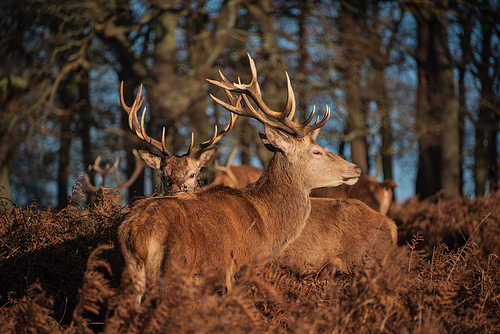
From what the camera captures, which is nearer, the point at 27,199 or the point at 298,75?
the point at 298,75

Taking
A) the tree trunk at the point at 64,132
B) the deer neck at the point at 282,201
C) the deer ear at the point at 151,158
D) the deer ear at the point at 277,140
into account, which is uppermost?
the deer ear at the point at 277,140

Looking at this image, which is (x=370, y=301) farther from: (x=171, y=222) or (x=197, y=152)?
(x=197, y=152)

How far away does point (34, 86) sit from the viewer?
41.7 ft

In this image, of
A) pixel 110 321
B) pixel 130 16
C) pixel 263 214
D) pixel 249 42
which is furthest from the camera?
pixel 130 16

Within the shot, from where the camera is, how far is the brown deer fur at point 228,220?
3119 mm

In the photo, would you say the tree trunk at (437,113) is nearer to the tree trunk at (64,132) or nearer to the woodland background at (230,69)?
the woodland background at (230,69)

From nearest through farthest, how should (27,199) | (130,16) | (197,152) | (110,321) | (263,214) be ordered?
(110,321) < (263,214) < (197,152) < (130,16) < (27,199)

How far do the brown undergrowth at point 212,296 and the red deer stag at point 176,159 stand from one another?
4.59ft

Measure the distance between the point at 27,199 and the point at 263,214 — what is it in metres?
22.3

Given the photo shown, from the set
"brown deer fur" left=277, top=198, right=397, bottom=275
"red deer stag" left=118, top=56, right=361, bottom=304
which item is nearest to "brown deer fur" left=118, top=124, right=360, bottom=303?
"red deer stag" left=118, top=56, right=361, bottom=304

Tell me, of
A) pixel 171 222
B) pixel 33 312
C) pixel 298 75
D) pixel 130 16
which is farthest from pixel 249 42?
pixel 33 312

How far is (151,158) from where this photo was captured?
6.99 meters

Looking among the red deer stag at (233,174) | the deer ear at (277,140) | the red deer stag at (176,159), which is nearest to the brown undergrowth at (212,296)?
the deer ear at (277,140)

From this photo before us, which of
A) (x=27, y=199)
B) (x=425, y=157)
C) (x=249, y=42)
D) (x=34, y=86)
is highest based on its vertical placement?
(x=249, y=42)
